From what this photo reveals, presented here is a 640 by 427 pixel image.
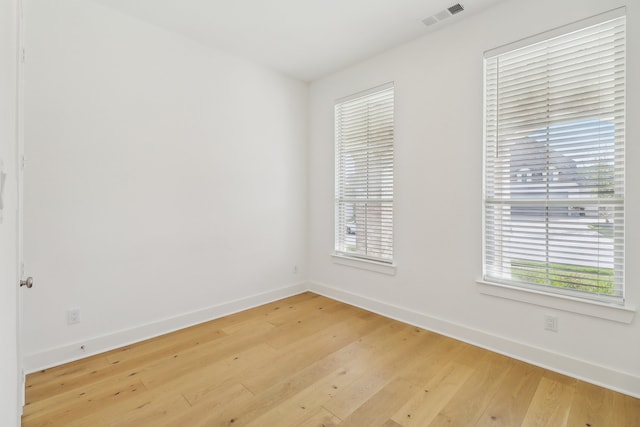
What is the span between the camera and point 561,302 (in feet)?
7.45

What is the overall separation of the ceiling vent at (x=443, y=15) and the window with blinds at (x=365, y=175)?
67 centimetres

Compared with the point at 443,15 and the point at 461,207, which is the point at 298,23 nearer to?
the point at 443,15

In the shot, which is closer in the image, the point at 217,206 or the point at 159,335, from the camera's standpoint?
the point at 159,335

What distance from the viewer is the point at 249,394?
2.02 metres

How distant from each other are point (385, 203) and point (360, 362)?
1692mm

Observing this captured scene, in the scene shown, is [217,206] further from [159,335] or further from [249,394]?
[249,394]

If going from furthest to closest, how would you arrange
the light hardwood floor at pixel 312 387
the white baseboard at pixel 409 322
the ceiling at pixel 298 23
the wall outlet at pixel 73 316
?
the ceiling at pixel 298 23, the wall outlet at pixel 73 316, the white baseboard at pixel 409 322, the light hardwood floor at pixel 312 387

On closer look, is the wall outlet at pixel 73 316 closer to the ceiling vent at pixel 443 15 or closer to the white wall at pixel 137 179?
the white wall at pixel 137 179

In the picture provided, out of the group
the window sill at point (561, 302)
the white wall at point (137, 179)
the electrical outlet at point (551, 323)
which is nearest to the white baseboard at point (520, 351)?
the electrical outlet at point (551, 323)

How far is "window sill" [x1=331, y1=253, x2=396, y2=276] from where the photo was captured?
3.34m

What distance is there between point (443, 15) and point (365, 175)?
1.69m

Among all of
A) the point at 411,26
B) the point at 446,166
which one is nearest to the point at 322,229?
the point at 446,166

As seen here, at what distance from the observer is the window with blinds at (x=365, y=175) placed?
3385 mm

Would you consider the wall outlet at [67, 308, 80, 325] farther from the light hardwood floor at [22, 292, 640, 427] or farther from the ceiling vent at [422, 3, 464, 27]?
the ceiling vent at [422, 3, 464, 27]
